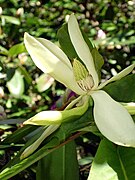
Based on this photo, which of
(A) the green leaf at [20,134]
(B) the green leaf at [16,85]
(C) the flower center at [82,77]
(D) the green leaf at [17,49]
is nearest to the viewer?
(C) the flower center at [82,77]

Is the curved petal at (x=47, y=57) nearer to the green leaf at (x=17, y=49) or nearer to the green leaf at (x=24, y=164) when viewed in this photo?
the green leaf at (x=24, y=164)

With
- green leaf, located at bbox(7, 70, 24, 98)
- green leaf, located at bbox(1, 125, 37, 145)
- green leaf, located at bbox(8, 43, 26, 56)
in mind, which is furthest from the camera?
green leaf, located at bbox(7, 70, 24, 98)

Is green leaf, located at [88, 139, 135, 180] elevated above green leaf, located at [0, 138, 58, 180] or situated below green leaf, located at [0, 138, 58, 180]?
below

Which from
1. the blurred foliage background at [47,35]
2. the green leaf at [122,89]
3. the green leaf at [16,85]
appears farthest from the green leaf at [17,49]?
the green leaf at [122,89]

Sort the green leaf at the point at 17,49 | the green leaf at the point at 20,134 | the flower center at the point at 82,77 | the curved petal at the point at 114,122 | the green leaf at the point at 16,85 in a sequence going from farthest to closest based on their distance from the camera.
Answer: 1. the green leaf at the point at 16,85
2. the green leaf at the point at 17,49
3. the green leaf at the point at 20,134
4. the flower center at the point at 82,77
5. the curved petal at the point at 114,122

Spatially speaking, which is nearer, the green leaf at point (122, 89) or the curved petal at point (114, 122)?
the curved petal at point (114, 122)

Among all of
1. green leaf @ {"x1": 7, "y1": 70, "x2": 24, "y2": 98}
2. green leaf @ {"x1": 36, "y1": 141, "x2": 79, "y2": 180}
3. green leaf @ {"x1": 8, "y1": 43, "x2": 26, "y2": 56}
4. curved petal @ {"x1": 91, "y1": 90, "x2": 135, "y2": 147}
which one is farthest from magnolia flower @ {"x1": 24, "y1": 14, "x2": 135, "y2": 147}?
green leaf @ {"x1": 7, "y1": 70, "x2": 24, "y2": 98}

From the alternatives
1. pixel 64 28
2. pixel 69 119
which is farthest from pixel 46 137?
pixel 64 28

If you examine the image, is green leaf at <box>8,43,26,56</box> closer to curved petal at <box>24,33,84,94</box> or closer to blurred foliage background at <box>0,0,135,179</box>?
blurred foliage background at <box>0,0,135,179</box>

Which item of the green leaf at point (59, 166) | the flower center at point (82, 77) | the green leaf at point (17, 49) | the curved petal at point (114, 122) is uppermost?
the flower center at point (82, 77)
